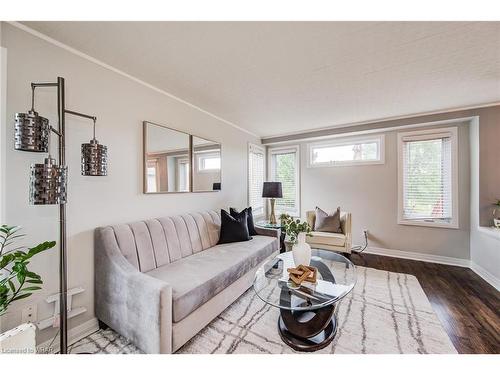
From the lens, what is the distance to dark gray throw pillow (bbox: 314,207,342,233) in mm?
3529

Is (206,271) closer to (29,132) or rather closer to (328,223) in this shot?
(29,132)

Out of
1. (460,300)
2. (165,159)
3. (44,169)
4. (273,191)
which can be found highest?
(165,159)

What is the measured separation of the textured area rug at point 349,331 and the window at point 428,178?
1.67 metres

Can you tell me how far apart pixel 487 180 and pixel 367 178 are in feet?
4.79

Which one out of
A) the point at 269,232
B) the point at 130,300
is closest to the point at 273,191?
the point at 269,232

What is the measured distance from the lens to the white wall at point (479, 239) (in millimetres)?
2568

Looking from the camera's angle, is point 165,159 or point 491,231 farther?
point 491,231

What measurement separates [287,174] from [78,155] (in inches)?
148

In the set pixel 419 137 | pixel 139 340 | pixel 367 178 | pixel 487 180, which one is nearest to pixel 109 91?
pixel 139 340

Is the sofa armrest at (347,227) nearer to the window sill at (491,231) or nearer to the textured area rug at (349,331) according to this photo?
the textured area rug at (349,331)

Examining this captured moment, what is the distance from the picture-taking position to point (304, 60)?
1875 millimetres

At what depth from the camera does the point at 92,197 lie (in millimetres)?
1837

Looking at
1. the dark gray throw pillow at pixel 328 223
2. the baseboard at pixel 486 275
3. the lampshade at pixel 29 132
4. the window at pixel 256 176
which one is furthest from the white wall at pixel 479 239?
the lampshade at pixel 29 132
